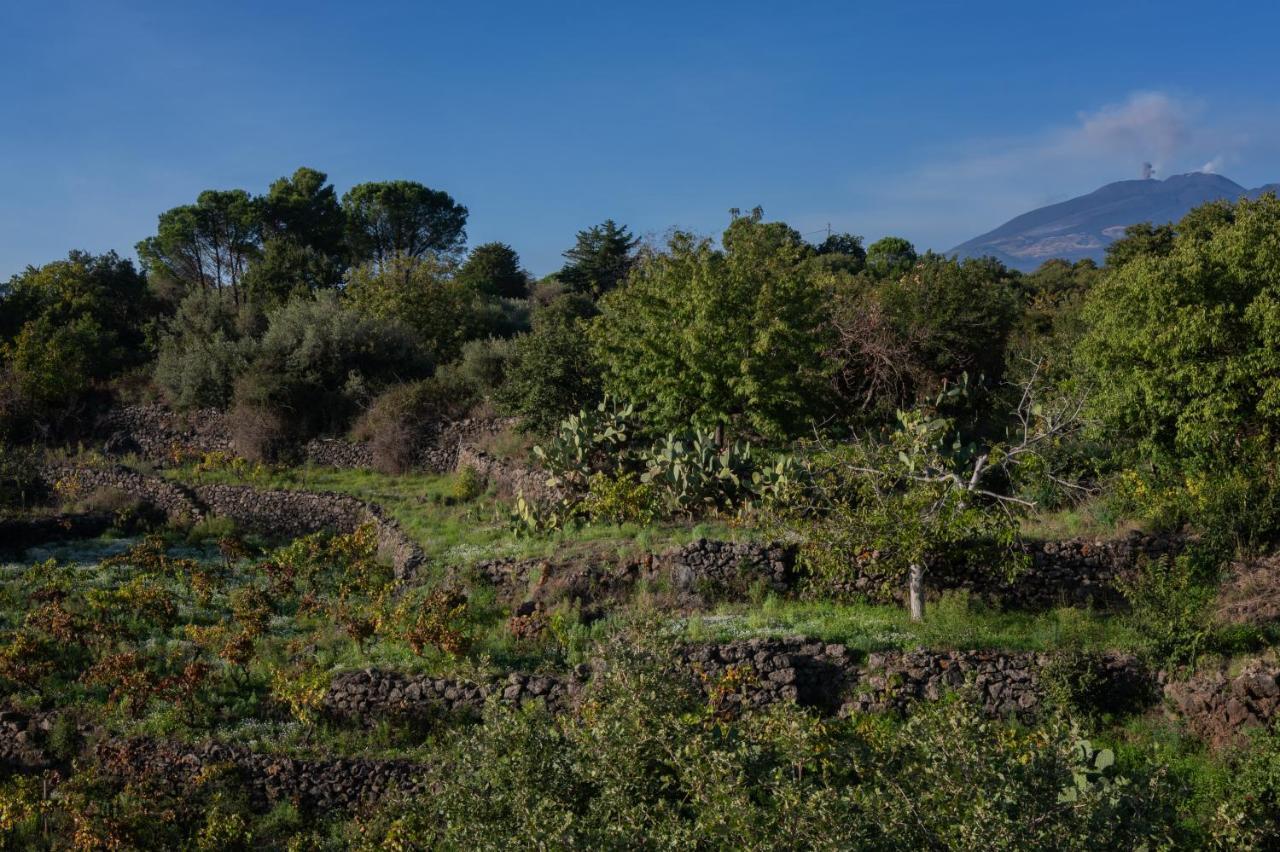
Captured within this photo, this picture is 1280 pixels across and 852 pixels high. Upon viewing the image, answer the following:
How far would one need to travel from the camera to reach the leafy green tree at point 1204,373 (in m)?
14.4

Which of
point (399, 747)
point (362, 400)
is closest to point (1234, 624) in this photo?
point (399, 747)

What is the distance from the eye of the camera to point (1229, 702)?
404 inches

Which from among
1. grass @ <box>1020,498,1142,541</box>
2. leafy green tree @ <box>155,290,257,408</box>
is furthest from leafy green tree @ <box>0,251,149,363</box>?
grass @ <box>1020,498,1142,541</box>

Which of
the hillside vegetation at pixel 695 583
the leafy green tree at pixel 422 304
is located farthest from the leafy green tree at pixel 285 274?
the hillside vegetation at pixel 695 583

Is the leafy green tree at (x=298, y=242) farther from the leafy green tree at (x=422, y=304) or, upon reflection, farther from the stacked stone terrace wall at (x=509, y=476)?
the stacked stone terrace wall at (x=509, y=476)

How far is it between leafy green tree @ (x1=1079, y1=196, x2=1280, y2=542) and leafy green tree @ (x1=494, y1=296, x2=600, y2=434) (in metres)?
11.7

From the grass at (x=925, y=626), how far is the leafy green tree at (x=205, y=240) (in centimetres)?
3630

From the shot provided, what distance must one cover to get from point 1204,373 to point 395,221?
45.5 metres

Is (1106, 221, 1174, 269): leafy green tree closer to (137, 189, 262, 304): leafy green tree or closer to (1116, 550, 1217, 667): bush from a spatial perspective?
(1116, 550, 1217, 667): bush

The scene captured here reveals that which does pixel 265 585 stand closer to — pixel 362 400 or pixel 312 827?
pixel 312 827

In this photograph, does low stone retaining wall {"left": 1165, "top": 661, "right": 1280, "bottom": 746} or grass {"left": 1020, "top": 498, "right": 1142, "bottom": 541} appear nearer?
low stone retaining wall {"left": 1165, "top": 661, "right": 1280, "bottom": 746}

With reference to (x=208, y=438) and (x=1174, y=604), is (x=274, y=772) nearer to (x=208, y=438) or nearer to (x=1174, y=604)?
(x=1174, y=604)

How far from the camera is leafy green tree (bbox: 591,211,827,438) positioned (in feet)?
63.3

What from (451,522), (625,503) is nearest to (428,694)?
(625,503)
